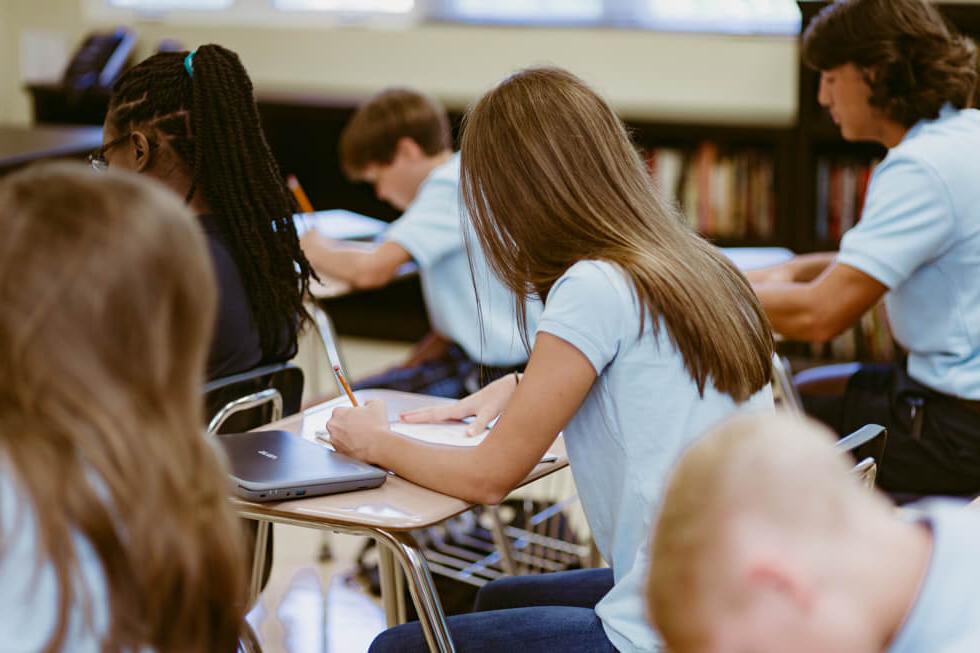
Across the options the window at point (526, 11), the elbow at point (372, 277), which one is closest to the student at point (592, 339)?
the elbow at point (372, 277)

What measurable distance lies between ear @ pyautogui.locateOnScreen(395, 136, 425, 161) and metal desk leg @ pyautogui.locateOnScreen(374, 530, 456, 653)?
1.79m

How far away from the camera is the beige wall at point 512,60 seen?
428 cm

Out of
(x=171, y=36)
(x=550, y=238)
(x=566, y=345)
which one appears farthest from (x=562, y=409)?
(x=171, y=36)

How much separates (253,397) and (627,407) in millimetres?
720

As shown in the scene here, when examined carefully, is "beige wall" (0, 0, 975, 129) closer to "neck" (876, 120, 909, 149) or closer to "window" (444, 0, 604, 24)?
"window" (444, 0, 604, 24)

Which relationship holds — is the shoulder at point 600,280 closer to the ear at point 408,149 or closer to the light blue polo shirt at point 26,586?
the light blue polo shirt at point 26,586

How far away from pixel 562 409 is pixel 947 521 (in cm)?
67

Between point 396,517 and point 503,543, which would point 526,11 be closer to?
point 503,543

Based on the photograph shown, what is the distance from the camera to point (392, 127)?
317 cm

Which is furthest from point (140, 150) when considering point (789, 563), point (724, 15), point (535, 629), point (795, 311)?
point (724, 15)

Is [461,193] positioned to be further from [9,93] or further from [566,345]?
[9,93]

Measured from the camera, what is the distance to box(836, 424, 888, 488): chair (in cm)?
148

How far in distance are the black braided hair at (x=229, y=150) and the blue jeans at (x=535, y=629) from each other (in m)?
0.64

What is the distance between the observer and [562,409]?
1.51m
